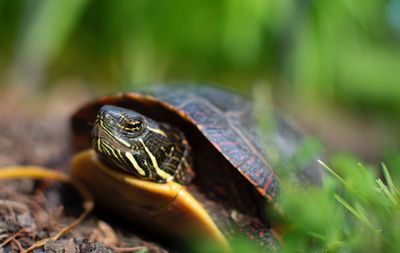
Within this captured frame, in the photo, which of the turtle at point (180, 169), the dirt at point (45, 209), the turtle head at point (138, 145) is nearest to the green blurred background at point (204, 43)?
the dirt at point (45, 209)

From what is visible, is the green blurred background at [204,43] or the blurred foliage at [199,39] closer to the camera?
the green blurred background at [204,43]

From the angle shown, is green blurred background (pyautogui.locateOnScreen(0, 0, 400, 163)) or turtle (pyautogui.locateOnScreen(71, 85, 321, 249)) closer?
turtle (pyautogui.locateOnScreen(71, 85, 321, 249))

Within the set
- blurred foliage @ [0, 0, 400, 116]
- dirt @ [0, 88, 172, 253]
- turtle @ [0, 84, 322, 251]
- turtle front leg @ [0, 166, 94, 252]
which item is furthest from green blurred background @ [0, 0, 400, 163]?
turtle @ [0, 84, 322, 251]

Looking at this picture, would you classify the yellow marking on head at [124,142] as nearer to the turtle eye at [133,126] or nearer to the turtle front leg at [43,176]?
the turtle eye at [133,126]

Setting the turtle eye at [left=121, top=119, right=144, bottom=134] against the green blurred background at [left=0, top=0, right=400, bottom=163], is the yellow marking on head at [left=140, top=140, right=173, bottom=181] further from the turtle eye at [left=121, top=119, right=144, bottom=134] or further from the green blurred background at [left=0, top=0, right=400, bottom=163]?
the green blurred background at [left=0, top=0, right=400, bottom=163]

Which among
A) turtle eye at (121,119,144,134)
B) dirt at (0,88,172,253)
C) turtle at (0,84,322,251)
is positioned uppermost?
turtle eye at (121,119,144,134)

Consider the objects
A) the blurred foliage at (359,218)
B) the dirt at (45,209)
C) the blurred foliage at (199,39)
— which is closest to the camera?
the blurred foliage at (359,218)

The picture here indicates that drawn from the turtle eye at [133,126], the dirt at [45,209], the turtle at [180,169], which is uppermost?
the turtle eye at [133,126]

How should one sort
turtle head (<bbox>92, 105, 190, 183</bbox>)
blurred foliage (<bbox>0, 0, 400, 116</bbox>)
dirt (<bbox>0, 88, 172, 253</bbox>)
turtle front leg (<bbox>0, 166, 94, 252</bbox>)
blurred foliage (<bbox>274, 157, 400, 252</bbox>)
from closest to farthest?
blurred foliage (<bbox>274, 157, 400, 252</bbox>) → dirt (<bbox>0, 88, 172, 253</bbox>) → turtle head (<bbox>92, 105, 190, 183</bbox>) → turtle front leg (<bbox>0, 166, 94, 252</bbox>) → blurred foliage (<bbox>0, 0, 400, 116</bbox>)
